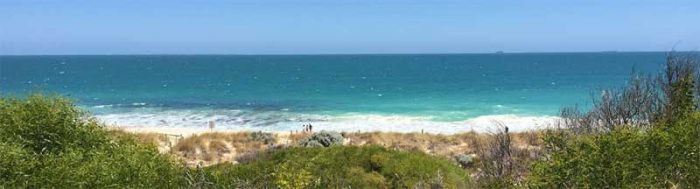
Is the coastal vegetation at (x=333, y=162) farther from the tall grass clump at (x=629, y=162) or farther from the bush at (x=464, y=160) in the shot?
the bush at (x=464, y=160)

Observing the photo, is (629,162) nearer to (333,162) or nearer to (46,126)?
(333,162)

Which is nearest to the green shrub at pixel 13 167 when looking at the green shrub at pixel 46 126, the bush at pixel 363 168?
the green shrub at pixel 46 126

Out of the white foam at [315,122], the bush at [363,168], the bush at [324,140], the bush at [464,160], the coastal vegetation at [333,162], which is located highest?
the coastal vegetation at [333,162]

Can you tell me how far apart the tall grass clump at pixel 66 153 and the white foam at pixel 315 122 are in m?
28.1

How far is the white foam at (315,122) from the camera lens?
42.3 metres

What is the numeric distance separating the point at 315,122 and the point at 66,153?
33.8 m

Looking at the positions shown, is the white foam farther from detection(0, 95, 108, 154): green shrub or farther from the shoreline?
detection(0, 95, 108, 154): green shrub

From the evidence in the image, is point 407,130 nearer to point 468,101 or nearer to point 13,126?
point 468,101

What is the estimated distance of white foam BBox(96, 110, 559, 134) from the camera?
42.3m

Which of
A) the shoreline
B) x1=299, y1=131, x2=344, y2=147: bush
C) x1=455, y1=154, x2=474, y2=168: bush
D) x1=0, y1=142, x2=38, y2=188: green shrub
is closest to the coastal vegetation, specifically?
x1=0, y1=142, x2=38, y2=188: green shrub

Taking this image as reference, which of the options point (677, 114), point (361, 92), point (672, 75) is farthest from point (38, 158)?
point (361, 92)

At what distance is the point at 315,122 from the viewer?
46.1m

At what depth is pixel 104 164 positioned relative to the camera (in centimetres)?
Result: 1157

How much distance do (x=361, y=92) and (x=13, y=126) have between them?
64.3 m
